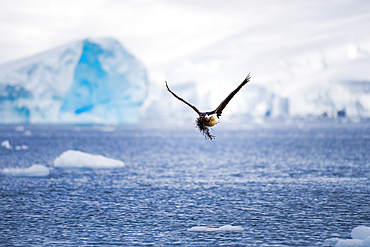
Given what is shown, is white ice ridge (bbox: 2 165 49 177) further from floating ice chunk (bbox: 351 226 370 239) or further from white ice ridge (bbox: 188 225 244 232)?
floating ice chunk (bbox: 351 226 370 239)

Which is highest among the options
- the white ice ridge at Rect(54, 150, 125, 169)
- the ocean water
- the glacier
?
the glacier

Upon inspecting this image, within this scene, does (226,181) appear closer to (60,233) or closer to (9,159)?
(60,233)

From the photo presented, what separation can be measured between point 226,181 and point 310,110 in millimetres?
127964

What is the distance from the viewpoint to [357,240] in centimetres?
1308

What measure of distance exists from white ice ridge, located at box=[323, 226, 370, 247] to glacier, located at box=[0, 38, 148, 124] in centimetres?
6653

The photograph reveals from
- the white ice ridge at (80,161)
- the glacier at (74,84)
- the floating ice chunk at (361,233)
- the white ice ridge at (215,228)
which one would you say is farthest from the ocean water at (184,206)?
the glacier at (74,84)

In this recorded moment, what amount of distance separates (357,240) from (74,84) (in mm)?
72207

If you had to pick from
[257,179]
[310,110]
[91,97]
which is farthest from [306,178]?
[310,110]

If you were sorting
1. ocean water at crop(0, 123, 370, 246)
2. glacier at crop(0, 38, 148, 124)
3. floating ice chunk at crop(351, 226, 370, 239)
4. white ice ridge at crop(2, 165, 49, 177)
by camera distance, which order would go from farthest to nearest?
glacier at crop(0, 38, 148, 124), white ice ridge at crop(2, 165, 49, 177), ocean water at crop(0, 123, 370, 246), floating ice chunk at crop(351, 226, 370, 239)

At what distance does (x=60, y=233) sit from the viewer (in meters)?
15.6

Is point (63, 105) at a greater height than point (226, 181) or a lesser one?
greater

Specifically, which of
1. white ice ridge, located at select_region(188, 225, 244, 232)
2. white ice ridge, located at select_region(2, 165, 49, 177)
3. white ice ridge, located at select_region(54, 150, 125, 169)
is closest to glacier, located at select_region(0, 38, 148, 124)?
white ice ridge, located at select_region(54, 150, 125, 169)

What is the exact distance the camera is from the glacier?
73.7 meters

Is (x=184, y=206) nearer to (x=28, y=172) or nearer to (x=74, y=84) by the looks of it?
(x=28, y=172)
